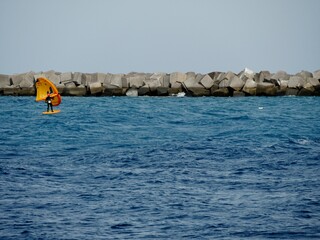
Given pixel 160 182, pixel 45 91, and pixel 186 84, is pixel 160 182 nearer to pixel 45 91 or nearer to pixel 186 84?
pixel 45 91

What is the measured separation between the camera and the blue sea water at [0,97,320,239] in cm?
982

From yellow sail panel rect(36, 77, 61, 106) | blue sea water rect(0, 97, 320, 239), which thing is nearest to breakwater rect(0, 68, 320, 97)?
yellow sail panel rect(36, 77, 61, 106)

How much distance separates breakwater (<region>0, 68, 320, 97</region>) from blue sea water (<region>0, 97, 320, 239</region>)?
2601 centimetres

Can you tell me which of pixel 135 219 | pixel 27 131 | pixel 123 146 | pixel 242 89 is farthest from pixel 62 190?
pixel 242 89

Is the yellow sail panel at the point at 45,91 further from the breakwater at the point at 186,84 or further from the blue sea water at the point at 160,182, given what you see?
the breakwater at the point at 186,84

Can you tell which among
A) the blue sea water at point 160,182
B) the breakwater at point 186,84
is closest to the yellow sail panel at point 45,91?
the blue sea water at point 160,182

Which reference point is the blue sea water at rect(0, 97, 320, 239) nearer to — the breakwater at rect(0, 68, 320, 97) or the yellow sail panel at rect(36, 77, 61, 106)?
the yellow sail panel at rect(36, 77, 61, 106)

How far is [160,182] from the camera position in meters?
13.4

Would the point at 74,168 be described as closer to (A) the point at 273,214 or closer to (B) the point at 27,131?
(A) the point at 273,214

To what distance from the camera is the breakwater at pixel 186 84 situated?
5322 centimetres

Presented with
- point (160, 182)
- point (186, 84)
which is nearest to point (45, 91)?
point (186, 84)

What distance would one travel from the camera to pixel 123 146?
2009cm

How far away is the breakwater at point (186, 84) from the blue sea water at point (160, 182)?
85.3 ft

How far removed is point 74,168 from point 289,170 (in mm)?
4744
